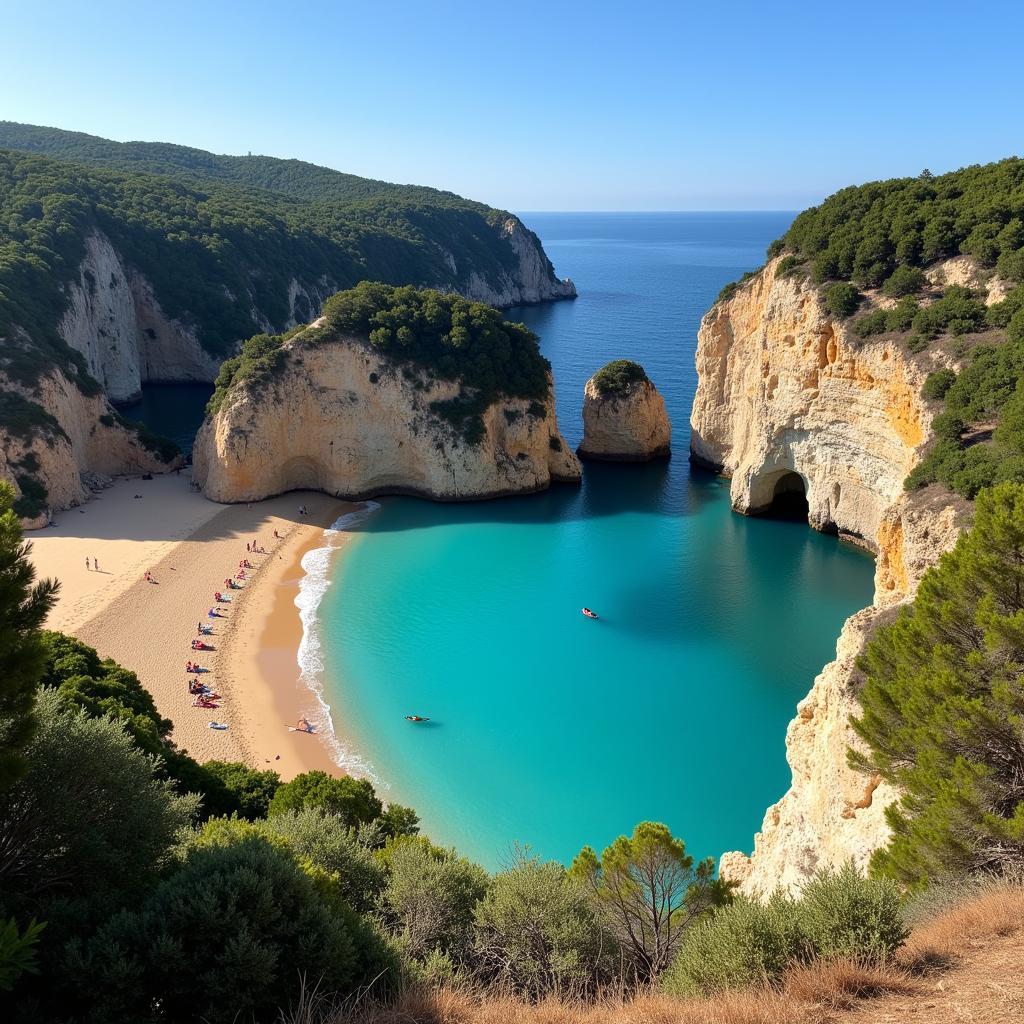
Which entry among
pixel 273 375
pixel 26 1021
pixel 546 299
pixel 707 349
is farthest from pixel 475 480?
pixel 546 299

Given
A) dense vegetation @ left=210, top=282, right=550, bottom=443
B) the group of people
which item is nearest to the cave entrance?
dense vegetation @ left=210, top=282, right=550, bottom=443

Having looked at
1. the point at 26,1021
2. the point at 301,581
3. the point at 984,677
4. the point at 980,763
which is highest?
the point at 984,677

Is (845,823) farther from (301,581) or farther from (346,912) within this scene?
(301,581)

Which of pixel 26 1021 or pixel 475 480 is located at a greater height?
pixel 26 1021

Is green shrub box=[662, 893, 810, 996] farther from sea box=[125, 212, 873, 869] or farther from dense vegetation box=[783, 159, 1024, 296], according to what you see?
dense vegetation box=[783, 159, 1024, 296]

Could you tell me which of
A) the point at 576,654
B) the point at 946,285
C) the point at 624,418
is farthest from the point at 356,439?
the point at 946,285

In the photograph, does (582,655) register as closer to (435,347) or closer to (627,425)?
(435,347)

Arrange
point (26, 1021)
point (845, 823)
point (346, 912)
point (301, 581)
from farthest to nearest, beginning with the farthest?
point (301, 581)
point (845, 823)
point (346, 912)
point (26, 1021)
